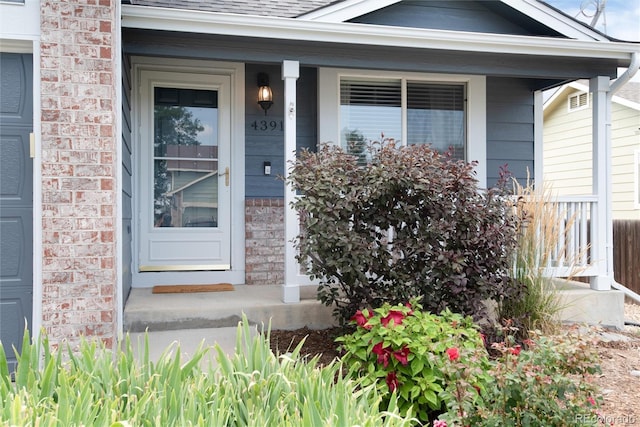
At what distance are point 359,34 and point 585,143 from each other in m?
9.32

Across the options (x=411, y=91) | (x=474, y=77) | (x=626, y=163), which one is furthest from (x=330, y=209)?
(x=626, y=163)

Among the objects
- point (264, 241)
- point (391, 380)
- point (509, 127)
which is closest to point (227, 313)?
point (264, 241)

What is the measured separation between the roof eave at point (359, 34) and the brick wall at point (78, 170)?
0.85 m

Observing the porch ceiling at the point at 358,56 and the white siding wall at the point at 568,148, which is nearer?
the porch ceiling at the point at 358,56

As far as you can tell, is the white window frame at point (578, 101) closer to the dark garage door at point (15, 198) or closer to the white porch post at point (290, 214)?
the white porch post at point (290, 214)

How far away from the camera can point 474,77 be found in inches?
249

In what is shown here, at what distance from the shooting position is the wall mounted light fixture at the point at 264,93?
19.1 ft

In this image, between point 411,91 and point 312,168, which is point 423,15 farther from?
point 312,168

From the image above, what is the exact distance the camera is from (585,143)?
480 inches

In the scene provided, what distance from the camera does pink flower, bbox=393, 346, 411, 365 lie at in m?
3.16

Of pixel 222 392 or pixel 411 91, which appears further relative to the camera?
pixel 411 91

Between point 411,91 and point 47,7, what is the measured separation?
4079 mm

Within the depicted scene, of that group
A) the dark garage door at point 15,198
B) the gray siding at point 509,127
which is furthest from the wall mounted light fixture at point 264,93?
the gray siding at point 509,127

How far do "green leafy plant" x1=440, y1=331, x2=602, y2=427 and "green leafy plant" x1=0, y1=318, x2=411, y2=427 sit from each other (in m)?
1.01
